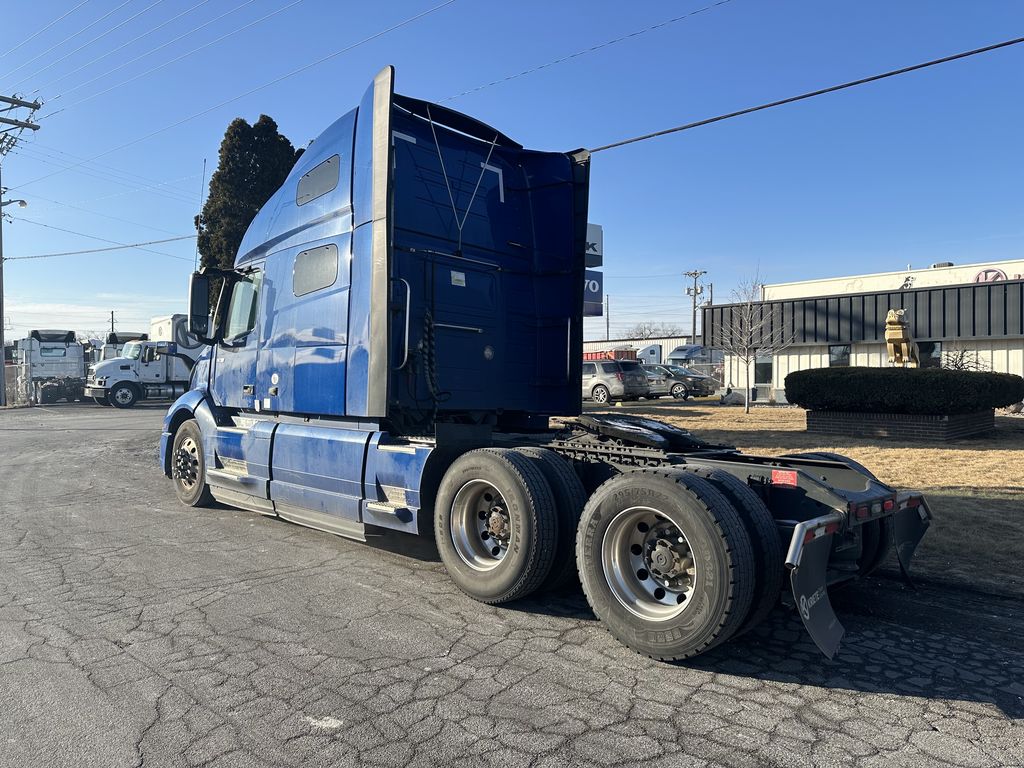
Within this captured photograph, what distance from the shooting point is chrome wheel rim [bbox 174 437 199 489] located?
809 centimetres

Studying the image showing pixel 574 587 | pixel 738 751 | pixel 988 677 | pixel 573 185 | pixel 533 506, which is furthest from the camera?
pixel 573 185

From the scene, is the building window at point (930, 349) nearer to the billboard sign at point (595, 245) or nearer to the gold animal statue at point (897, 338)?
the gold animal statue at point (897, 338)

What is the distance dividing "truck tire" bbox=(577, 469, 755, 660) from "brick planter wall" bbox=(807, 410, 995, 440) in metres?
11.0

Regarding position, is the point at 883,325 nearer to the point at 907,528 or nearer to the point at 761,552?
the point at 907,528

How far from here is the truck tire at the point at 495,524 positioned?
4395mm

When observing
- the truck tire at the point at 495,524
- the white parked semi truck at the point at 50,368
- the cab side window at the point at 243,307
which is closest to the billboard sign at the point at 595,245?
the cab side window at the point at 243,307

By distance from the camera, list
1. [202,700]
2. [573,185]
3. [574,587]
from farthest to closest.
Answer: [573,185] < [574,587] < [202,700]

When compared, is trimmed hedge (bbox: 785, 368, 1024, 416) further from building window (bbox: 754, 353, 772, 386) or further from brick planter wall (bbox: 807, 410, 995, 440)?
building window (bbox: 754, 353, 772, 386)

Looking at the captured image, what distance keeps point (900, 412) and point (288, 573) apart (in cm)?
1183

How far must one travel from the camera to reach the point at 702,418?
18344 mm

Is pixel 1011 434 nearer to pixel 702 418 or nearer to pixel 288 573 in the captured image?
pixel 702 418

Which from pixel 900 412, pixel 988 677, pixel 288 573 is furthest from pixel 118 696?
pixel 900 412

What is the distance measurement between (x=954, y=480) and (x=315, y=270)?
8135 mm

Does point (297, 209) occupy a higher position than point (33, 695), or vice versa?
point (297, 209)
